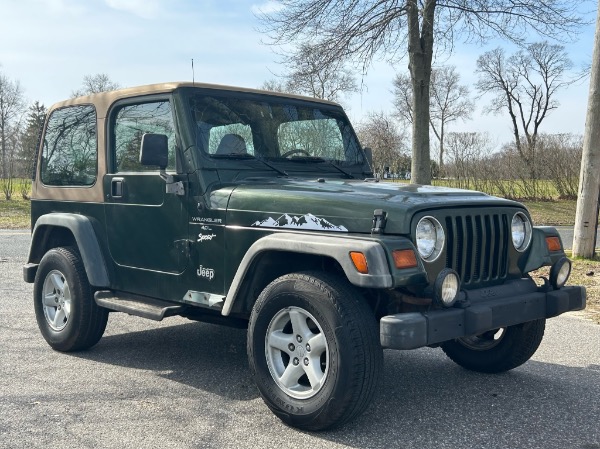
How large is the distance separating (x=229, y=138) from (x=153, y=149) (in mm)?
560

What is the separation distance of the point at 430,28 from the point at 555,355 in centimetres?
857

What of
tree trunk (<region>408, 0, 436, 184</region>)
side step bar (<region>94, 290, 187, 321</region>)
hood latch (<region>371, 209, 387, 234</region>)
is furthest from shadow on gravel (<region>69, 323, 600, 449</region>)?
tree trunk (<region>408, 0, 436, 184</region>)

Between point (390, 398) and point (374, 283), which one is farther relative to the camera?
point (390, 398)

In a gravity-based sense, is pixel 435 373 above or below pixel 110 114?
below

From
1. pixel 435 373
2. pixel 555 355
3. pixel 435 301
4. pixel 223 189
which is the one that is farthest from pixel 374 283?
pixel 555 355

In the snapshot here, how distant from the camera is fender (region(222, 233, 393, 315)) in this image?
3273 millimetres

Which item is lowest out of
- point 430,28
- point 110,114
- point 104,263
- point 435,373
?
point 435,373

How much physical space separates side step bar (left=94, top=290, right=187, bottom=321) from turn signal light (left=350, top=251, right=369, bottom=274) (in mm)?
1620

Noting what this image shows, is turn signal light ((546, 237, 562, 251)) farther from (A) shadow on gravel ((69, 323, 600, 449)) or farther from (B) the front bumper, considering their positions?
(A) shadow on gravel ((69, 323, 600, 449))

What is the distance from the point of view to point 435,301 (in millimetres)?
3467

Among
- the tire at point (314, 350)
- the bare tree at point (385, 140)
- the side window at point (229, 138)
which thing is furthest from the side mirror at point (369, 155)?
the bare tree at point (385, 140)

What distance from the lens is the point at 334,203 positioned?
3701 millimetres

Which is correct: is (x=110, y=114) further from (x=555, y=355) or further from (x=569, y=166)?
(x=569, y=166)

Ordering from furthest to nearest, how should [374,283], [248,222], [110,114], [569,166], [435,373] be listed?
[569,166], [110,114], [435,373], [248,222], [374,283]
